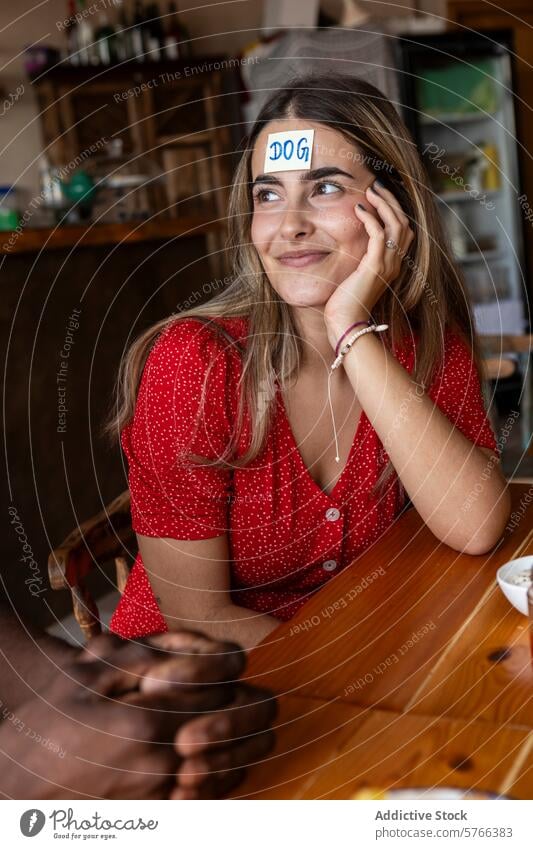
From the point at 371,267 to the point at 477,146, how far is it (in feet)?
10.5

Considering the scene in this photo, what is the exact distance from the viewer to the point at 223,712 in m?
0.50

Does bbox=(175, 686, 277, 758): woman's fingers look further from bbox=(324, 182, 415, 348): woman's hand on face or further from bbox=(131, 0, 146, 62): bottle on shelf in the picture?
bbox=(131, 0, 146, 62): bottle on shelf

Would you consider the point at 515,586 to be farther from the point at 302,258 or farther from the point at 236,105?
the point at 236,105

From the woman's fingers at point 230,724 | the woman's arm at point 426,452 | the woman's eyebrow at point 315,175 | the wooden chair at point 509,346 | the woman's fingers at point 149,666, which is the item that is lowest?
the woman's fingers at point 230,724

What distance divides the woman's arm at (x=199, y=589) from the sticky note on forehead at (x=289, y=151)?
1.18ft

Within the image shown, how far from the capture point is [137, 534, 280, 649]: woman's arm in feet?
2.85

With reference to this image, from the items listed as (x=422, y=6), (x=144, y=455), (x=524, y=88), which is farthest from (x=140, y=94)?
(x=144, y=455)

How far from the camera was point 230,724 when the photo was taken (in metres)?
0.49

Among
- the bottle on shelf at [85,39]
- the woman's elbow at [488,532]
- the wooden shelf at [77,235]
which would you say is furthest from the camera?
the bottle on shelf at [85,39]

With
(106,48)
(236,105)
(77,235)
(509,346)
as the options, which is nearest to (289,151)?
(77,235)

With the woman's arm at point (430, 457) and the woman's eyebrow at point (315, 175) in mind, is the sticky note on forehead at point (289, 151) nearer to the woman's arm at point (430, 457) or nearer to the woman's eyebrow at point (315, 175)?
the woman's eyebrow at point (315, 175)

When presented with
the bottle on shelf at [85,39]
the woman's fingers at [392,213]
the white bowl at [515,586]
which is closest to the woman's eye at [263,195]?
the woman's fingers at [392,213]

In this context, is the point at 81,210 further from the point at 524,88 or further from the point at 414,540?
the point at 524,88

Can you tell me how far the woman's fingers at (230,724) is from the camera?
480mm
